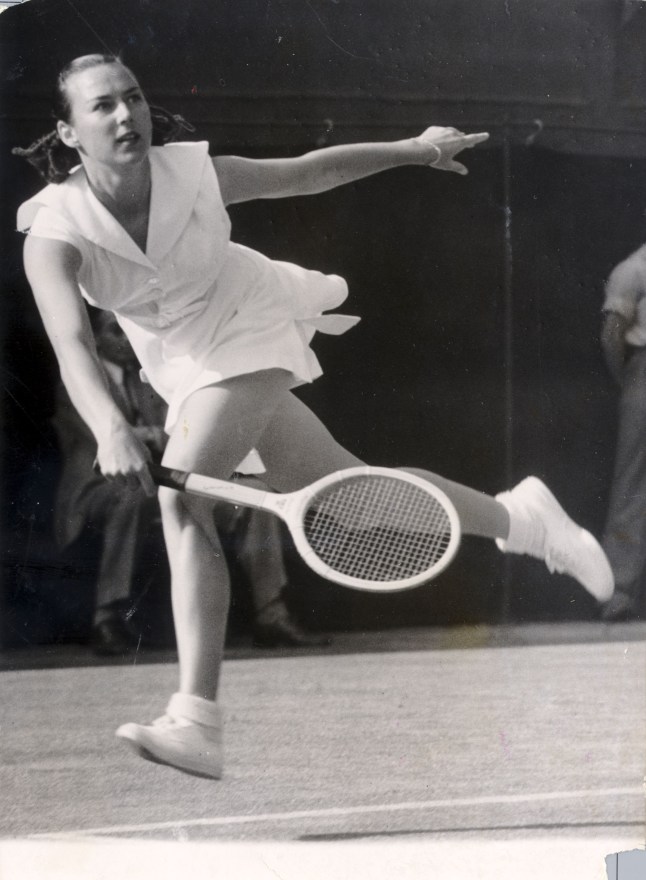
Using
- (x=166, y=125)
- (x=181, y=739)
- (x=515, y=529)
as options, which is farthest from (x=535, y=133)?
(x=181, y=739)

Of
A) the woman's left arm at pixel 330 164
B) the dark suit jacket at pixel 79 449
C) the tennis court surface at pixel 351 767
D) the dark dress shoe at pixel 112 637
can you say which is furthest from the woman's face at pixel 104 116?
the tennis court surface at pixel 351 767

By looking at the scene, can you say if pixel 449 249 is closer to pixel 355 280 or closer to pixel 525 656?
pixel 355 280

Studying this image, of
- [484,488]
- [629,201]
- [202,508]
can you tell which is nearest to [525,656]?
[484,488]

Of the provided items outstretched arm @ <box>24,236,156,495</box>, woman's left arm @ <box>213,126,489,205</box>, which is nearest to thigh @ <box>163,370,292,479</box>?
outstretched arm @ <box>24,236,156,495</box>

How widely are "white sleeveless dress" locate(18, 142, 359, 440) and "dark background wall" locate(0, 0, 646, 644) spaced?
0.08 m

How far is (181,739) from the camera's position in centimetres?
389

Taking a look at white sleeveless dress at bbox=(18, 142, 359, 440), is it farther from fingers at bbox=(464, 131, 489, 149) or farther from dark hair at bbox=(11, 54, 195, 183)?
fingers at bbox=(464, 131, 489, 149)

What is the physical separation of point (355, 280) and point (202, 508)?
3.06 feet

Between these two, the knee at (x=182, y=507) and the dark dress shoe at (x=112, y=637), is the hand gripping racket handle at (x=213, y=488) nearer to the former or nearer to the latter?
the knee at (x=182, y=507)

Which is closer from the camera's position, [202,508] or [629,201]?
[202,508]

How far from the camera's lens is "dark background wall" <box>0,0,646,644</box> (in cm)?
394

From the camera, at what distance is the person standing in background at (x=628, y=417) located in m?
4.14

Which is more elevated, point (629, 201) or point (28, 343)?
point (629, 201)

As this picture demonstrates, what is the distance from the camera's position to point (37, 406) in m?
3.93
